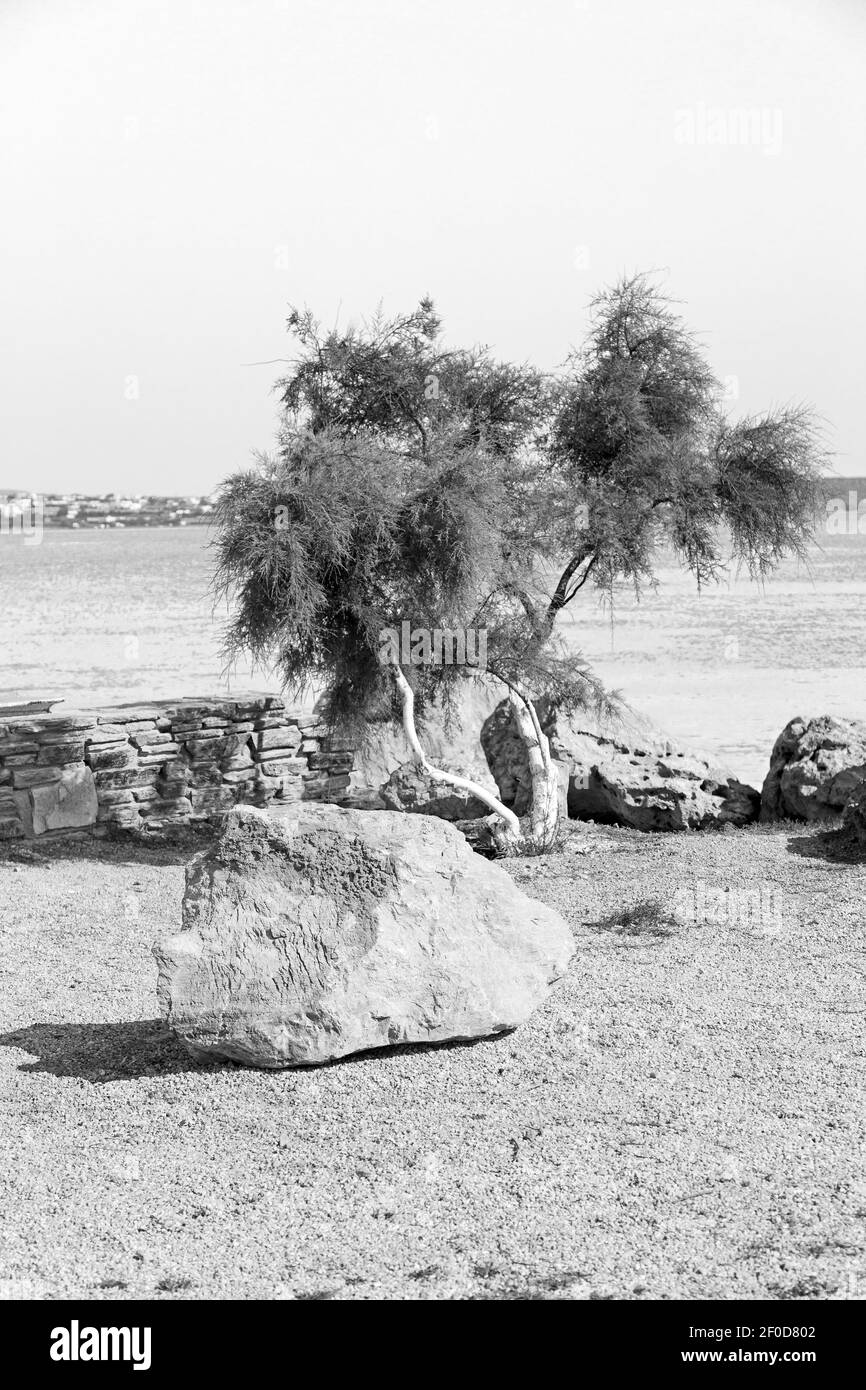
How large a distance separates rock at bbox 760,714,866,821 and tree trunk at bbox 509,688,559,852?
2.33 metres

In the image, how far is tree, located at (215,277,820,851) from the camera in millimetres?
11500

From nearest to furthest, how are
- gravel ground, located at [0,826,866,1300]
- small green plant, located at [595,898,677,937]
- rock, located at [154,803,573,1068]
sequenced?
1. gravel ground, located at [0,826,866,1300]
2. rock, located at [154,803,573,1068]
3. small green plant, located at [595,898,677,937]

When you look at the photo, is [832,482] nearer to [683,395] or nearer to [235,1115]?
[683,395]

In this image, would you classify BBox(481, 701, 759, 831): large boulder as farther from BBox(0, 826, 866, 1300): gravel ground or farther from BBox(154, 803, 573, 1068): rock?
BBox(154, 803, 573, 1068): rock

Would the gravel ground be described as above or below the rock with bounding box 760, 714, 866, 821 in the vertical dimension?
below

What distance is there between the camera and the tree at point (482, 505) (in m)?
11.5

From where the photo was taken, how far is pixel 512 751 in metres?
14.4

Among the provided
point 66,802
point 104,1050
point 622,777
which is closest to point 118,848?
point 66,802

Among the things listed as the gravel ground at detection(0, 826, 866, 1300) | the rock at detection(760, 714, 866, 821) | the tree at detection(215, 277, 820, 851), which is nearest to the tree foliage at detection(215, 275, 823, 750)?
the tree at detection(215, 277, 820, 851)

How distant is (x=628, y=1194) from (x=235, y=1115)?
1.98m

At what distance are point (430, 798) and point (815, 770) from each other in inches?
147

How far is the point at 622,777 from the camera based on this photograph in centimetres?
1411
